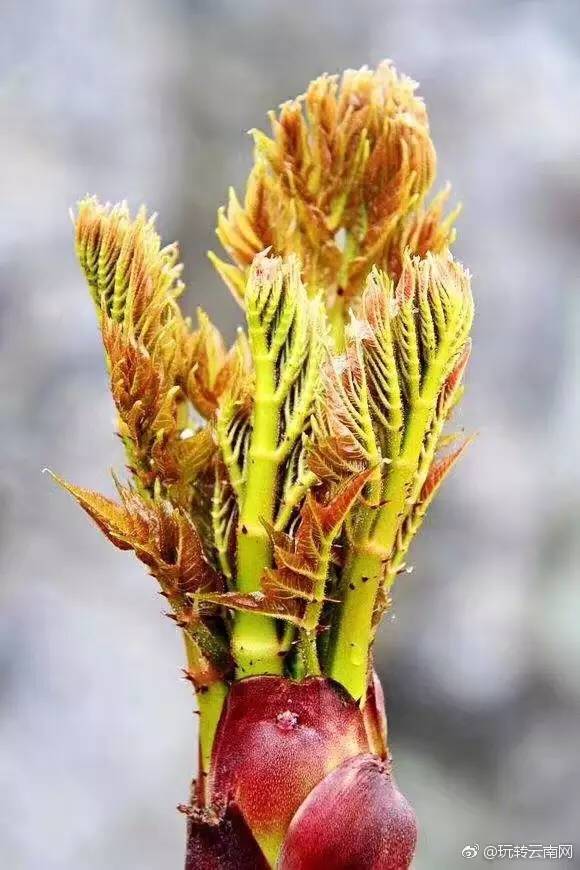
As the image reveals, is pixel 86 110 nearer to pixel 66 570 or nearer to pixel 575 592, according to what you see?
pixel 66 570

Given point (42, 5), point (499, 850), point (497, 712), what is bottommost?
point (499, 850)

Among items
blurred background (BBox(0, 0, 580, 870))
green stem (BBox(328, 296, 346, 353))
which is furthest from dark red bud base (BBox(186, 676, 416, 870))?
blurred background (BBox(0, 0, 580, 870))

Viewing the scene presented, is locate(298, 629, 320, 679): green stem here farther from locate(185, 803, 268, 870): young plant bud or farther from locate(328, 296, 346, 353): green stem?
locate(328, 296, 346, 353): green stem

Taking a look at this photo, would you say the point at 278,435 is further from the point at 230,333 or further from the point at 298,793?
the point at 230,333

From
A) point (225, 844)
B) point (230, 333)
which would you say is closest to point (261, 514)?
point (225, 844)

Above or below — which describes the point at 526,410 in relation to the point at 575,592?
above

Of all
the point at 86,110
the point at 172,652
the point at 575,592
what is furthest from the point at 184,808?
the point at 86,110

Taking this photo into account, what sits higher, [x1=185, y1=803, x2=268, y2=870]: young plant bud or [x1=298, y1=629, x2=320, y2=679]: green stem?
[x1=298, y1=629, x2=320, y2=679]: green stem

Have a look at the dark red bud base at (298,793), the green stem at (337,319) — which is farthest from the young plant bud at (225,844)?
the green stem at (337,319)
